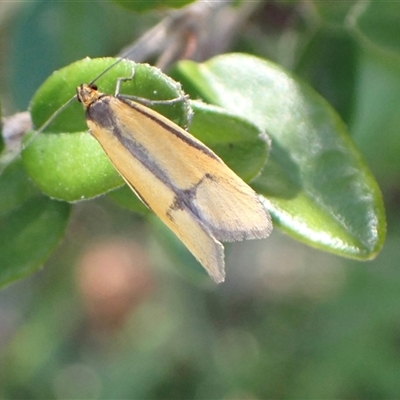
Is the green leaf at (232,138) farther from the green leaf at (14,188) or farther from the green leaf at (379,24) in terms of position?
the green leaf at (379,24)

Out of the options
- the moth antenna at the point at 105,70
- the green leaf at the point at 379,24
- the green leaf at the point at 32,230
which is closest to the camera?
the moth antenna at the point at 105,70

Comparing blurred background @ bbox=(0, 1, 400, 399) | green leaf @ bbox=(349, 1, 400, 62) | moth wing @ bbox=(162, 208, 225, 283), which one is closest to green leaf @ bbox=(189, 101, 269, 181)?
moth wing @ bbox=(162, 208, 225, 283)

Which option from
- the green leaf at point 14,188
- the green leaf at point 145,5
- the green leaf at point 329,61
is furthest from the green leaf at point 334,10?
the green leaf at point 14,188

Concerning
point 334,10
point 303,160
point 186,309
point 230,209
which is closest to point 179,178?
point 230,209

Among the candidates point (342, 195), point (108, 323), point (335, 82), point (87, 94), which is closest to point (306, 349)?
point (108, 323)

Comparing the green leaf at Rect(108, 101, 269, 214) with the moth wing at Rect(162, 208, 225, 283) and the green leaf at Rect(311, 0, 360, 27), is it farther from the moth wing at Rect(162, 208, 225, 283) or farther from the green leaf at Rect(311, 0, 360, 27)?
the green leaf at Rect(311, 0, 360, 27)

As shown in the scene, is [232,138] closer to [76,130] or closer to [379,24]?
[76,130]
